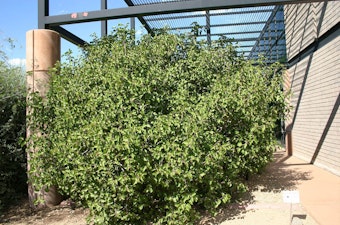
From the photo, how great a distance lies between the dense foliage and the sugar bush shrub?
0.82m

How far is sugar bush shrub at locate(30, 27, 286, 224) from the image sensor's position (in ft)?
12.5

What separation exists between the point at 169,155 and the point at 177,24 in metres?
8.80

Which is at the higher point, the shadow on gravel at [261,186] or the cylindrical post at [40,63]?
the cylindrical post at [40,63]

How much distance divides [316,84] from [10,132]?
7.06 m

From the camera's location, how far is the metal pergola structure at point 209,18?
18.4 ft

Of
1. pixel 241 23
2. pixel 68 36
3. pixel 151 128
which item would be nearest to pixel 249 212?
pixel 151 128

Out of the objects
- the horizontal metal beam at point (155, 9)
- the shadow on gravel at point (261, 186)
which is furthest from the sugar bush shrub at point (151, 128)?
the horizontal metal beam at point (155, 9)

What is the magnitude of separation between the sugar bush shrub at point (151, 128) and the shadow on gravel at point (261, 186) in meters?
0.28

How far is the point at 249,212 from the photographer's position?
4.55 meters

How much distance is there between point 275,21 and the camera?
12.1 m

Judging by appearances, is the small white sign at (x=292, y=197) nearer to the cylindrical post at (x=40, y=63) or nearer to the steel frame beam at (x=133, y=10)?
the steel frame beam at (x=133, y=10)

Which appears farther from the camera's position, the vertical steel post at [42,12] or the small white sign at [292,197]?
the vertical steel post at [42,12]

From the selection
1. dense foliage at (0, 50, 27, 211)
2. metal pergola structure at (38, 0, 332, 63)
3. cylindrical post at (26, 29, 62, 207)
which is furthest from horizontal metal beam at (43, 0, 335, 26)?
dense foliage at (0, 50, 27, 211)

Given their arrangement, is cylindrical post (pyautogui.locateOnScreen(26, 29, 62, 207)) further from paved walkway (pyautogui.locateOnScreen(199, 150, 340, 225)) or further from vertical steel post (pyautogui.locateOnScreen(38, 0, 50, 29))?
paved walkway (pyautogui.locateOnScreen(199, 150, 340, 225))
